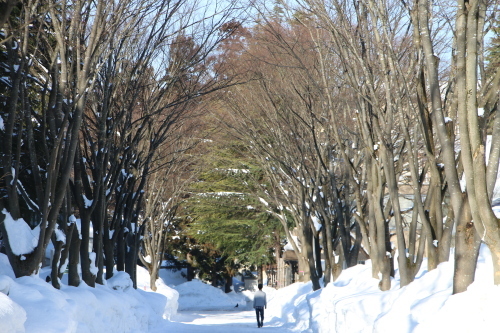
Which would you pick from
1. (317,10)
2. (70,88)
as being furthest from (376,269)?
(70,88)

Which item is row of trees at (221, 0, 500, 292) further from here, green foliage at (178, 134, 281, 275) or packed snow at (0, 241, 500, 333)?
green foliage at (178, 134, 281, 275)

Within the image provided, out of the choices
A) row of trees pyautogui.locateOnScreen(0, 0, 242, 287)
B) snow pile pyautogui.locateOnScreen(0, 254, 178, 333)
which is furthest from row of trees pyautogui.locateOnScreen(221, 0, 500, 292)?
snow pile pyautogui.locateOnScreen(0, 254, 178, 333)

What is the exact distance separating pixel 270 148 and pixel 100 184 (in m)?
7.76

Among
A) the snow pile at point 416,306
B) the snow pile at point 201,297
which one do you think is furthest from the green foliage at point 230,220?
the snow pile at point 416,306

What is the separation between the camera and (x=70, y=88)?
9.86 metres

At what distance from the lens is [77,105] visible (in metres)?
8.80

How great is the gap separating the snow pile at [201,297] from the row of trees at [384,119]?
50.6ft

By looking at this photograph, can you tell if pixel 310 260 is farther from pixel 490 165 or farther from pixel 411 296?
pixel 490 165

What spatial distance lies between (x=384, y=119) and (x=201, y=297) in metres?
27.9

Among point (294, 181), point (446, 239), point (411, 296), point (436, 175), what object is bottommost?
point (411, 296)

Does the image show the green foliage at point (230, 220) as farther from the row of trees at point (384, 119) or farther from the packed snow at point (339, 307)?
the packed snow at point (339, 307)

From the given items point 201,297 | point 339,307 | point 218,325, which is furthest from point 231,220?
point 339,307

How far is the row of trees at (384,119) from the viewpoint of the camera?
19.6 ft

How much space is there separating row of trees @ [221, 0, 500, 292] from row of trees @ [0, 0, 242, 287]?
1886 millimetres
